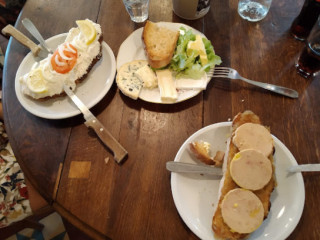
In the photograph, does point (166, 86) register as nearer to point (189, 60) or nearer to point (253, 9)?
point (189, 60)

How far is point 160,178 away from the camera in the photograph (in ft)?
3.24

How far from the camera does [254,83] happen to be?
119 cm

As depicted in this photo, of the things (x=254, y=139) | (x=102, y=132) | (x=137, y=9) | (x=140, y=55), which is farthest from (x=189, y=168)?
(x=137, y=9)

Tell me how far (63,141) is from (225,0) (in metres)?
1.19

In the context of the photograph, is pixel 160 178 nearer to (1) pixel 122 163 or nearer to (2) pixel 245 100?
(1) pixel 122 163

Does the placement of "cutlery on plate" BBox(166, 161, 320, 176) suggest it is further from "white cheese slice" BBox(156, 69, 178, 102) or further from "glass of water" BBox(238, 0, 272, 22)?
"glass of water" BBox(238, 0, 272, 22)

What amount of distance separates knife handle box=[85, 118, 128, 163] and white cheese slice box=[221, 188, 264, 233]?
0.42 meters

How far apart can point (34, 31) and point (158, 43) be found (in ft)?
2.08

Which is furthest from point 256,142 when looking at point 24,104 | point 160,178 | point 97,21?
point 97,21

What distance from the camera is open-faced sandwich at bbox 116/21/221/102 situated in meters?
1.16

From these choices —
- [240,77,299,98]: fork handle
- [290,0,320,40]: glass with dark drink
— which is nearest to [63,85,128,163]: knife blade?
[240,77,299,98]: fork handle

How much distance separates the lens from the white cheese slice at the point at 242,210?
80 cm

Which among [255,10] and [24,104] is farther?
[255,10]

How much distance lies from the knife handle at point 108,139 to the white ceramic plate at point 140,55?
22cm
